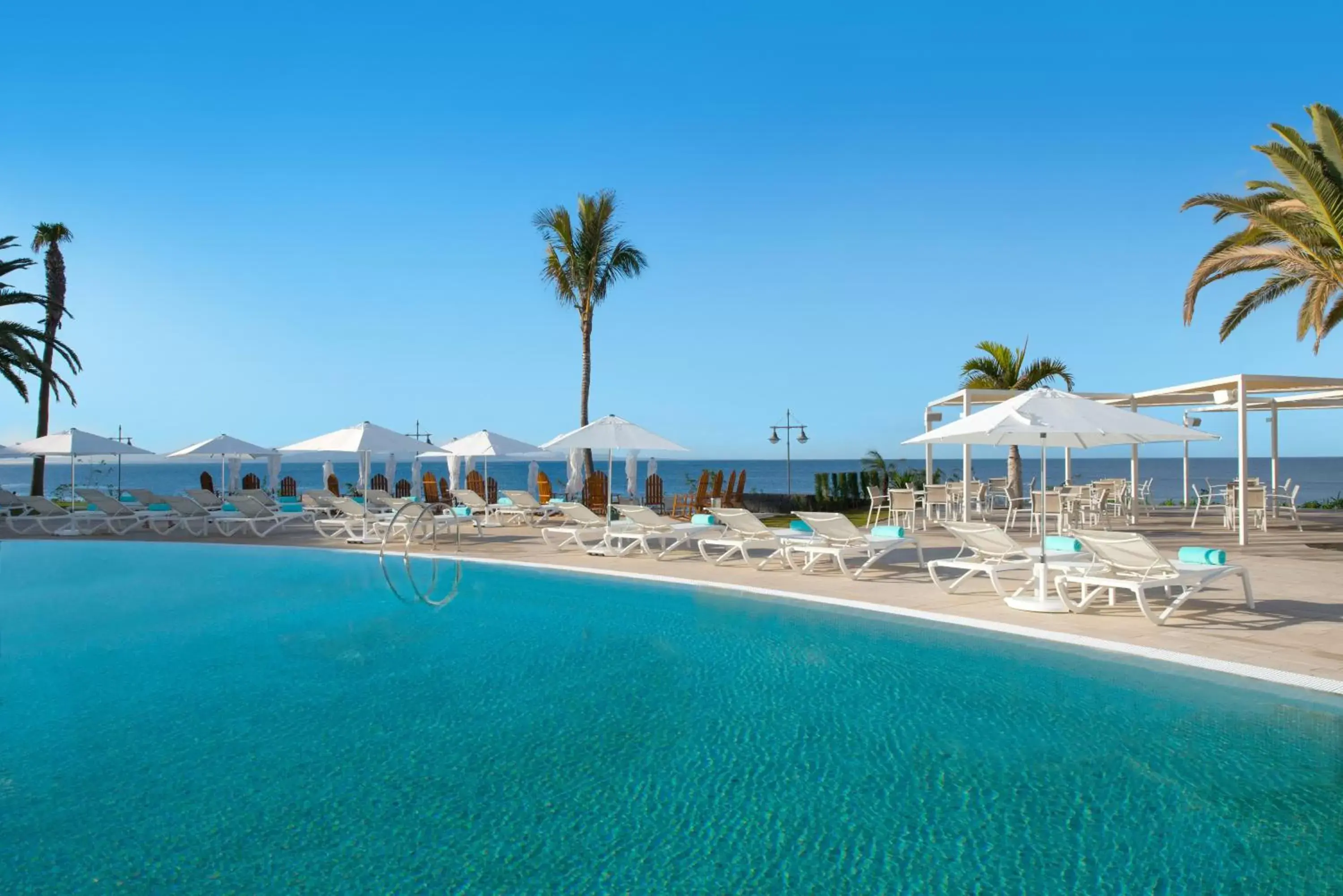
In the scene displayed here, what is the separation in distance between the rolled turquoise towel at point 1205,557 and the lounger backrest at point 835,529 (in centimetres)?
340

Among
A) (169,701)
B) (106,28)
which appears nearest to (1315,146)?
(169,701)

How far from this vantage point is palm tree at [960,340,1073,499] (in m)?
18.8

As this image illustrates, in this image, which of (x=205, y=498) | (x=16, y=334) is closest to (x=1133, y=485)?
(x=205, y=498)

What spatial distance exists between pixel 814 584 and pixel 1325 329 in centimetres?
916

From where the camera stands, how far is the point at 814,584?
30.3 feet

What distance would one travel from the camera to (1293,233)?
34.7 feet

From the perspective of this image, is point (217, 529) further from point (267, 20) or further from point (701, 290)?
point (701, 290)

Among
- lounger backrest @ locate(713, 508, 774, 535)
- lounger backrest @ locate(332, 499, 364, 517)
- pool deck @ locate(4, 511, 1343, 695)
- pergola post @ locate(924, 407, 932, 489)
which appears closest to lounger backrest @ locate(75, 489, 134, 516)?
pool deck @ locate(4, 511, 1343, 695)

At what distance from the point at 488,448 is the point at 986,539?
37.2ft

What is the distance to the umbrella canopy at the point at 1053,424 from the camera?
768 centimetres

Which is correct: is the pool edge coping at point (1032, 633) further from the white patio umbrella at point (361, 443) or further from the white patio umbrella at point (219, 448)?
the white patio umbrella at point (219, 448)

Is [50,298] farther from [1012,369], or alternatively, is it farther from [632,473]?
[1012,369]

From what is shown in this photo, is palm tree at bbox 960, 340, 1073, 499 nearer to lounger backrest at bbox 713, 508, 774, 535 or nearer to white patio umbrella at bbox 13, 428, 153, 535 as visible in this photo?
lounger backrest at bbox 713, 508, 774, 535

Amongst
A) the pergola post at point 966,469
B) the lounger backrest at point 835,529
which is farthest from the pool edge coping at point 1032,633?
the pergola post at point 966,469
